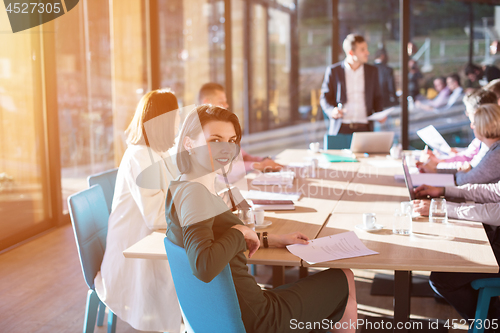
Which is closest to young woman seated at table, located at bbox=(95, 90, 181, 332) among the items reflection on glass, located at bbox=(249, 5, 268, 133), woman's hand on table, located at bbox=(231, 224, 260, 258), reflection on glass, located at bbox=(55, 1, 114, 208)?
woman's hand on table, located at bbox=(231, 224, 260, 258)

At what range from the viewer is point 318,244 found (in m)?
1.85

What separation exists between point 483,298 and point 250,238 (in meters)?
1.14

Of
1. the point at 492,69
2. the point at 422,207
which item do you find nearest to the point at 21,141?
the point at 422,207

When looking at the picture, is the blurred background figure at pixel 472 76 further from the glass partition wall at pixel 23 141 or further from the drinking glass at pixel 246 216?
the drinking glass at pixel 246 216

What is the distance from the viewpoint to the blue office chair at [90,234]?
215 cm

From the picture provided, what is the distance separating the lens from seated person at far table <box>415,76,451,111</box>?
6488 mm

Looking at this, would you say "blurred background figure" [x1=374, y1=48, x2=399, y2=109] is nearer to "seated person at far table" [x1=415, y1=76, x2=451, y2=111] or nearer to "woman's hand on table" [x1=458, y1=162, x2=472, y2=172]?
"seated person at far table" [x1=415, y1=76, x2=451, y2=111]

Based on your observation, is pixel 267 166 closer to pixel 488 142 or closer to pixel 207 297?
pixel 488 142

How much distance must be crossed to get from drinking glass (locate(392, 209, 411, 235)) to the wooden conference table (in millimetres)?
27

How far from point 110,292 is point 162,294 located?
0.23 metres

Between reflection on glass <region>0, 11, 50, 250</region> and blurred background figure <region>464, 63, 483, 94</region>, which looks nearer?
reflection on glass <region>0, 11, 50, 250</region>

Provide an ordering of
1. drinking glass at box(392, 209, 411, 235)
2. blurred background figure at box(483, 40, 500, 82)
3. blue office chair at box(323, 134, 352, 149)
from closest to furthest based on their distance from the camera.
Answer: drinking glass at box(392, 209, 411, 235), blue office chair at box(323, 134, 352, 149), blurred background figure at box(483, 40, 500, 82)

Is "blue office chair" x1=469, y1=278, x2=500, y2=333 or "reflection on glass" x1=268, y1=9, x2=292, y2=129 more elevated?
"reflection on glass" x1=268, y1=9, x2=292, y2=129

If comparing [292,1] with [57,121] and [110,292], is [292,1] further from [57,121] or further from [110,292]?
[110,292]
